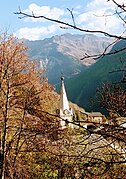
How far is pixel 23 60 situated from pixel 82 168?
1087 centimetres

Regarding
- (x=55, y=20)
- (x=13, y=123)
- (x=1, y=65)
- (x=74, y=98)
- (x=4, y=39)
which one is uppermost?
(x=74, y=98)

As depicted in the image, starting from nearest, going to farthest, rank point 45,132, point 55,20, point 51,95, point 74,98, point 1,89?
point 55,20, point 45,132, point 1,89, point 51,95, point 74,98

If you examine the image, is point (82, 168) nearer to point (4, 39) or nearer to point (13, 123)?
point (13, 123)

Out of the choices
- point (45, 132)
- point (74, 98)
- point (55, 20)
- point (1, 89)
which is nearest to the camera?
point (55, 20)

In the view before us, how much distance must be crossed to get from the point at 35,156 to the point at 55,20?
50.7 feet

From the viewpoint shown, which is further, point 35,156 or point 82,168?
point 35,156

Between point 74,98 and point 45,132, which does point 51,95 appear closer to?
point 45,132

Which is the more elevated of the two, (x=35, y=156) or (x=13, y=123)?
(x=13, y=123)

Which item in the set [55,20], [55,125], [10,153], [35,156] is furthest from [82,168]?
[35,156]

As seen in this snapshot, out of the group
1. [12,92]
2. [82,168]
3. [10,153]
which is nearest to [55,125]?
[82,168]

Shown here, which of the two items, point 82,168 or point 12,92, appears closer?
point 82,168

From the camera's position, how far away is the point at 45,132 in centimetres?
269

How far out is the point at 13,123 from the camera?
13.6m

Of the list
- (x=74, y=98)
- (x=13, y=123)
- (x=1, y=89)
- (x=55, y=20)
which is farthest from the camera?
(x=74, y=98)
